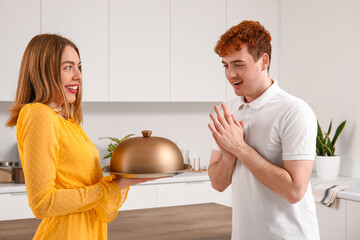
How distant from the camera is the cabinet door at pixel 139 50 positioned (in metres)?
3.84

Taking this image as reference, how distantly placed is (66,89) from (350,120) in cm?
283

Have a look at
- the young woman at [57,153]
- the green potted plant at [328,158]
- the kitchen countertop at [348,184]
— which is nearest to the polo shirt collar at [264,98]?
the young woman at [57,153]

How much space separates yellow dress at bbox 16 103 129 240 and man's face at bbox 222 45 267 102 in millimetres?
562

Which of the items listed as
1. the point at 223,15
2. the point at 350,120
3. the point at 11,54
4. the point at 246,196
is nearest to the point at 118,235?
the point at 246,196

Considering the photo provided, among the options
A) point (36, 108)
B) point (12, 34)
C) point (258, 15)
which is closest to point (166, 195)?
point (12, 34)

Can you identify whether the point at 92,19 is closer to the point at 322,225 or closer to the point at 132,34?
the point at 132,34

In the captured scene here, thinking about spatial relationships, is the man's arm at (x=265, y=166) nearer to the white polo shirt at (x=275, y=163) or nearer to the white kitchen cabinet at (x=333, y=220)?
the white polo shirt at (x=275, y=163)

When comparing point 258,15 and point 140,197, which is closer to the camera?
point 140,197

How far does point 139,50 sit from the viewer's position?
3910mm

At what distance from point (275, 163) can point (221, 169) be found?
0.72 feet

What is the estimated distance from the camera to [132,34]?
388 centimetres

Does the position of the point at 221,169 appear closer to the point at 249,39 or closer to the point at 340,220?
the point at 249,39

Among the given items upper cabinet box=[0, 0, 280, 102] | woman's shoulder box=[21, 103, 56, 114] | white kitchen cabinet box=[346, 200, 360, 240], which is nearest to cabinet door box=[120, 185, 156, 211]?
upper cabinet box=[0, 0, 280, 102]

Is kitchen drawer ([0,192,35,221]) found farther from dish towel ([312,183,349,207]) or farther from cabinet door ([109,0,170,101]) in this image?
dish towel ([312,183,349,207])
